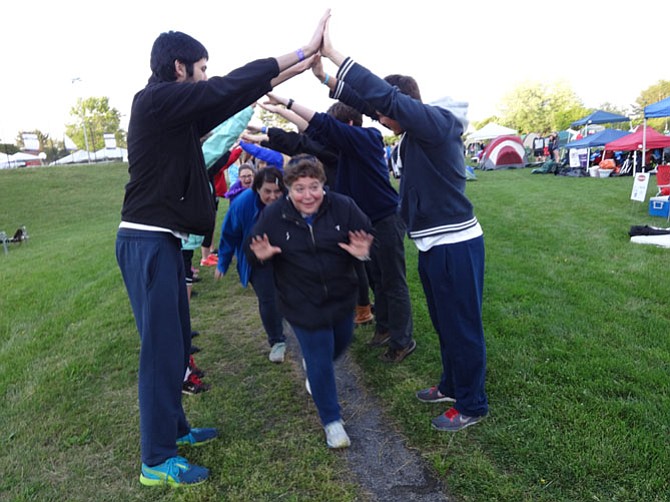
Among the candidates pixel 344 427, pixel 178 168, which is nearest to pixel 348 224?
pixel 178 168

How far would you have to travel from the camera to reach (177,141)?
2.49 metres

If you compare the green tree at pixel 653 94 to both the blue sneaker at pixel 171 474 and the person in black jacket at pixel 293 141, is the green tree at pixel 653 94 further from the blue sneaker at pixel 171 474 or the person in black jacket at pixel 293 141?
the blue sneaker at pixel 171 474

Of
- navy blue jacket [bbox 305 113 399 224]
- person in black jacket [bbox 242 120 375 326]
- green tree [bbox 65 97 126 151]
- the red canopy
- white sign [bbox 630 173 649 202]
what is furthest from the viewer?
green tree [bbox 65 97 126 151]

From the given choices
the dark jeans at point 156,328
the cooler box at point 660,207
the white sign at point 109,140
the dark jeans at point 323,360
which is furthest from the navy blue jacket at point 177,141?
the white sign at point 109,140

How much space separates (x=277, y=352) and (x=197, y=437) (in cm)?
131

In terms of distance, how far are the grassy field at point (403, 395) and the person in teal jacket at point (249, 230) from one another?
0.44 m

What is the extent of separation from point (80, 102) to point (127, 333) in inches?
2720

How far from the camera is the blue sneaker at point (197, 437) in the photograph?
10.0 feet

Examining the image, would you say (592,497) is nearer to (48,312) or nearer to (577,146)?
(48,312)

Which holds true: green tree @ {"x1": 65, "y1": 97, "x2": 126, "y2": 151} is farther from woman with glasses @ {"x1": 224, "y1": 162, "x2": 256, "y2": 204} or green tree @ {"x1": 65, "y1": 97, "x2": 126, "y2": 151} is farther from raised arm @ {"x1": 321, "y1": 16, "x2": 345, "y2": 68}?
raised arm @ {"x1": 321, "y1": 16, "x2": 345, "y2": 68}

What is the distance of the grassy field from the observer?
8.72ft

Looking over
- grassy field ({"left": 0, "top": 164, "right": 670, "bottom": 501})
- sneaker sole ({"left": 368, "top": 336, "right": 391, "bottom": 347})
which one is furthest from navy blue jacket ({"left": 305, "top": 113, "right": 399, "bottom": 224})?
grassy field ({"left": 0, "top": 164, "right": 670, "bottom": 501})

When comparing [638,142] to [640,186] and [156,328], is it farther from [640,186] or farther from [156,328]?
[156,328]

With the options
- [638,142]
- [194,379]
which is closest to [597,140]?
[638,142]
